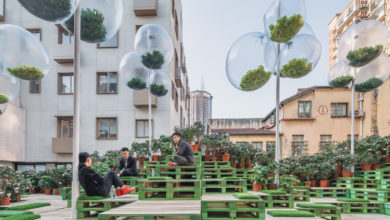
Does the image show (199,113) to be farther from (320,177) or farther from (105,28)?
(105,28)

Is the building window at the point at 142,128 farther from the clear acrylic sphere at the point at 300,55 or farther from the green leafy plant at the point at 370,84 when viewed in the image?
the green leafy plant at the point at 370,84

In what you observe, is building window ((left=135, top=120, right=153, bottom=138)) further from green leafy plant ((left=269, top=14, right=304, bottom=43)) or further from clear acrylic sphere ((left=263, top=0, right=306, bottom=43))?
green leafy plant ((left=269, top=14, right=304, bottom=43))

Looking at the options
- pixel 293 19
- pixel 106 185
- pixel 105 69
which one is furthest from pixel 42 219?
pixel 105 69

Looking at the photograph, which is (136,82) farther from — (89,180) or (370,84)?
(370,84)

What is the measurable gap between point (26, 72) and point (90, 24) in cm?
216

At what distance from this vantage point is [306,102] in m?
24.0

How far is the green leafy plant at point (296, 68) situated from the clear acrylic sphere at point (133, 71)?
533cm

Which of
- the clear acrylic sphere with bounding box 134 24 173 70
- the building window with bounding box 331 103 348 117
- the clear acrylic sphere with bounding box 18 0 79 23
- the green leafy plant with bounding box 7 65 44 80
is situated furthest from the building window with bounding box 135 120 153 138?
the building window with bounding box 331 103 348 117

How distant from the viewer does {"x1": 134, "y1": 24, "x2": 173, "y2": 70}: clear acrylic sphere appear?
28.8 ft

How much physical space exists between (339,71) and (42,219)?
37.1 feet

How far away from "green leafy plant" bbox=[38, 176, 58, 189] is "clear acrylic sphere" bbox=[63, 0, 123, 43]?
9.45 metres

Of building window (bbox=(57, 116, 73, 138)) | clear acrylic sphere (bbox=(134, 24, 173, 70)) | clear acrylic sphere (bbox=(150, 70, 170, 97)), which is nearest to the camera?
clear acrylic sphere (bbox=(134, 24, 173, 70))

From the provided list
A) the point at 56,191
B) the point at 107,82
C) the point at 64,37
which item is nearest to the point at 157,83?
the point at 56,191

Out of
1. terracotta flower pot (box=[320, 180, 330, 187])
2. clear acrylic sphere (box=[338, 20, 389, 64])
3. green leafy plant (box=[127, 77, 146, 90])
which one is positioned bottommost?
terracotta flower pot (box=[320, 180, 330, 187])
